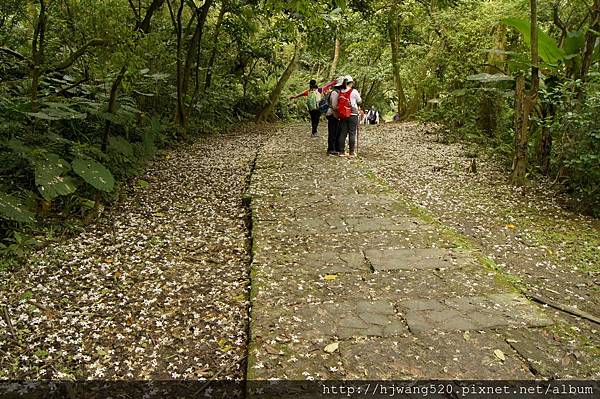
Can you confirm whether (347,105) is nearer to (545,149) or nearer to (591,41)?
(545,149)

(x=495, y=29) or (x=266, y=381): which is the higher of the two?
(x=495, y=29)

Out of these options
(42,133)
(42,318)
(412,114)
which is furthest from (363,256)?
(412,114)

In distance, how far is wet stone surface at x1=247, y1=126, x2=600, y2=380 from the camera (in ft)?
8.81

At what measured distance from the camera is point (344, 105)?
8242mm

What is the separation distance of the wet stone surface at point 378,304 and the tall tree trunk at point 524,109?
94.2 inches

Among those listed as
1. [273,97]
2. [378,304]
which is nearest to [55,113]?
[378,304]

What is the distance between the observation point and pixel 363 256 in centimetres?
416

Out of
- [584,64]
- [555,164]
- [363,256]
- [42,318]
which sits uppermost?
[584,64]

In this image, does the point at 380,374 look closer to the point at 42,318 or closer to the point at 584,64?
the point at 42,318

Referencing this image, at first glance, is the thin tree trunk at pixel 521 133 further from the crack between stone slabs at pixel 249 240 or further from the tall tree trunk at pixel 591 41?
the crack between stone slabs at pixel 249 240

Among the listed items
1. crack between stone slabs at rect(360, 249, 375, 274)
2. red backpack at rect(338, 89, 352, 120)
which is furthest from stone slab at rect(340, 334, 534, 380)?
red backpack at rect(338, 89, 352, 120)

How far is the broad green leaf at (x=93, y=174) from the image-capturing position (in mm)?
4848

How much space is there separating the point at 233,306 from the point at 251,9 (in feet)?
26.2

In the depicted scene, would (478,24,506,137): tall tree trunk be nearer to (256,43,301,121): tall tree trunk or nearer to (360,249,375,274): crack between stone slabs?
(360,249,375,274): crack between stone slabs
